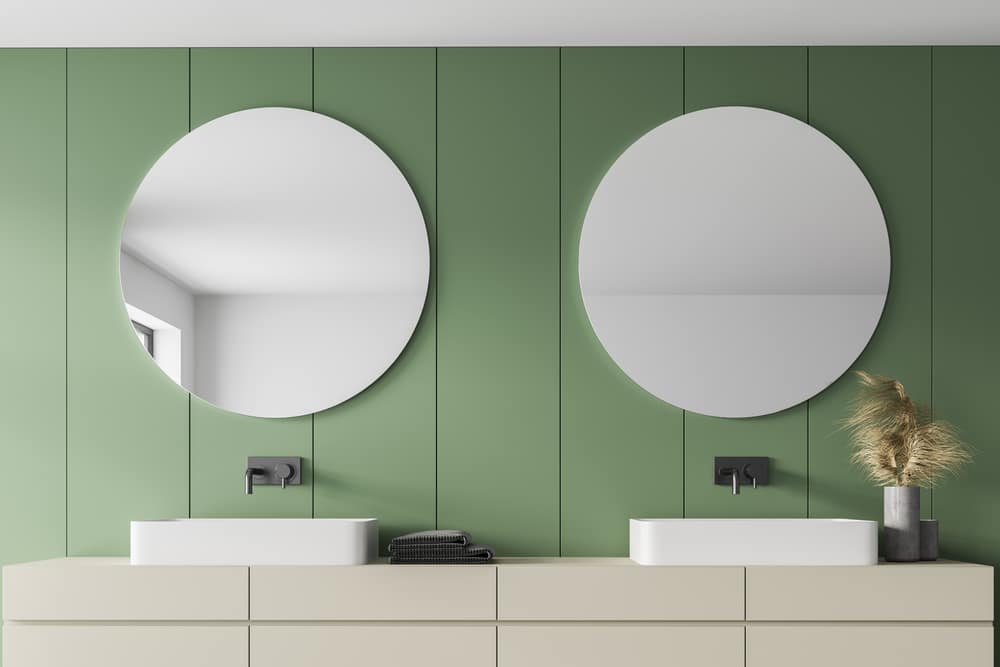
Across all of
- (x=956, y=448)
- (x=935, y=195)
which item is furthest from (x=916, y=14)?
(x=956, y=448)

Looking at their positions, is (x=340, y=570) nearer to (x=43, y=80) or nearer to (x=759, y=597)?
(x=759, y=597)

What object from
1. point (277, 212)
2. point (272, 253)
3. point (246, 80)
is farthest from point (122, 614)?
point (246, 80)

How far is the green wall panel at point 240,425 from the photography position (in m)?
2.98

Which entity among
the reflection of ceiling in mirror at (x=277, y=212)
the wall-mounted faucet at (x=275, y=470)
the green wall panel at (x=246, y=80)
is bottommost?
the wall-mounted faucet at (x=275, y=470)

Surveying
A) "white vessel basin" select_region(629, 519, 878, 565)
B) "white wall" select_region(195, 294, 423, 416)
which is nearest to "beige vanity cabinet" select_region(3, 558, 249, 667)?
"white wall" select_region(195, 294, 423, 416)

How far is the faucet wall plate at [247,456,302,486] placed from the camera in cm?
296

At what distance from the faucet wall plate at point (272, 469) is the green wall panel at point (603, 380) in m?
0.84

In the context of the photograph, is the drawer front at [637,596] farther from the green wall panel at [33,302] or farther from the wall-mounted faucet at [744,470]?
the green wall panel at [33,302]

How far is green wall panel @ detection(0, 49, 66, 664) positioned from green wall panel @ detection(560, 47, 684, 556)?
1.62 m

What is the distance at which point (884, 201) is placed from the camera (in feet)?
9.95

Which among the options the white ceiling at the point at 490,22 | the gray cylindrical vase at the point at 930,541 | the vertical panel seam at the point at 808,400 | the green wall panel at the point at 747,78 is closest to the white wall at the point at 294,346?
the white ceiling at the point at 490,22

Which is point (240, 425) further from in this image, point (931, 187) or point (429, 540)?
point (931, 187)

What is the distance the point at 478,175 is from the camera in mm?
3035

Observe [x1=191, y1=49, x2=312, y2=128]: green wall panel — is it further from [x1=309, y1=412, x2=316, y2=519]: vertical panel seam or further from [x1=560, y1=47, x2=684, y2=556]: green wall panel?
[x1=309, y1=412, x2=316, y2=519]: vertical panel seam
